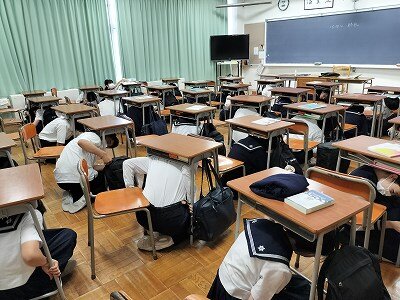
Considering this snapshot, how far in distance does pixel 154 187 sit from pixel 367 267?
1.38m

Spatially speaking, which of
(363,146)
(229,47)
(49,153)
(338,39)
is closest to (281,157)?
(363,146)

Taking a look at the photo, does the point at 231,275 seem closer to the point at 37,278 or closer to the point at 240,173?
the point at 37,278

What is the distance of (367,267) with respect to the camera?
115cm

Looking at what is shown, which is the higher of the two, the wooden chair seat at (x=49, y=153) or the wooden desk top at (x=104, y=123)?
the wooden desk top at (x=104, y=123)

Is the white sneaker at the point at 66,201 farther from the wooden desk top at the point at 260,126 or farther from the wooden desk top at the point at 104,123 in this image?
the wooden desk top at the point at 260,126

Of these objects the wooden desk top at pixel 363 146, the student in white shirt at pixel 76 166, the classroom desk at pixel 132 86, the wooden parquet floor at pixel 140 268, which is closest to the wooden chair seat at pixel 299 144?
the wooden desk top at pixel 363 146

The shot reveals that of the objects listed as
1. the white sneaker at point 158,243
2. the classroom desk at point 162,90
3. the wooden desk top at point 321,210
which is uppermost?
the classroom desk at point 162,90

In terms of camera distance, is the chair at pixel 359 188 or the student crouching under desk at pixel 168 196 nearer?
the chair at pixel 359 188

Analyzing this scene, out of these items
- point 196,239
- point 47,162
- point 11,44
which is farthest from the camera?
point 11,44

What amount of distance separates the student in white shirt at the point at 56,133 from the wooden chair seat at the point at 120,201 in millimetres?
1753

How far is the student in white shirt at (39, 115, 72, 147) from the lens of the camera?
3600 millimetres

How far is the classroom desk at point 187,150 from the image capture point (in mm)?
2059

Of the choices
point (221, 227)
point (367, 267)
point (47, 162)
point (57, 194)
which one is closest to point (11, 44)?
point (47, 162)

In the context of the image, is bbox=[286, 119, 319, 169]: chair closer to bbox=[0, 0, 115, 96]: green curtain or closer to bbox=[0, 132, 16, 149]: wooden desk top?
bbox=[0, 132, 16, 149]: wooden desk top
